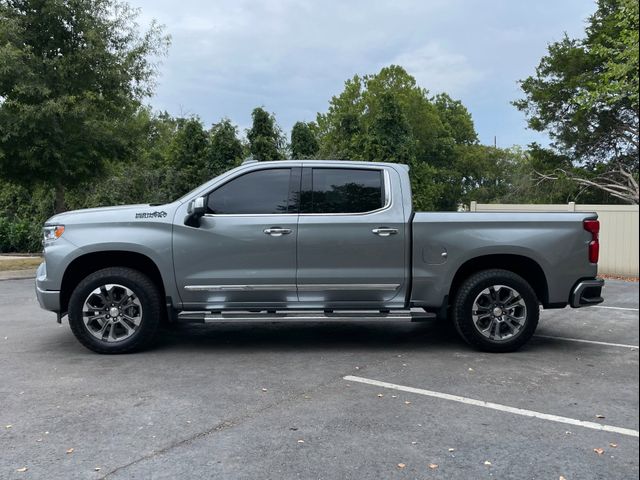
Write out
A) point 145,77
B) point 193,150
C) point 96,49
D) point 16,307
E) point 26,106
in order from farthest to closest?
point 193,150
point 145,77
point 96,49
point 26,106
point 16,307

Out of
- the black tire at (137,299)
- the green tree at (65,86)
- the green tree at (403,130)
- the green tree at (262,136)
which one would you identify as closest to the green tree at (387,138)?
the green tree at (403,130)

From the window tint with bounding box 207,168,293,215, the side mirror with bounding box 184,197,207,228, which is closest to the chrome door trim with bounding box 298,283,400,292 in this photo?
the window tint with bounding box 207,168,293,215

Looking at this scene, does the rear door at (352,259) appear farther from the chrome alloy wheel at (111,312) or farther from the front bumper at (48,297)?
the front bumper at (48,297)

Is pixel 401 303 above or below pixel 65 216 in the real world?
below

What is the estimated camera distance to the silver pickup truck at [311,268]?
20.1 feet

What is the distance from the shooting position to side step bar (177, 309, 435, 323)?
20.0 feet

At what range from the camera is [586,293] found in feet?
20.3

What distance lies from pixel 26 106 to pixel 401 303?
10.6 meters

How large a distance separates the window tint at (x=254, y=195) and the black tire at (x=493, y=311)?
6.93ft

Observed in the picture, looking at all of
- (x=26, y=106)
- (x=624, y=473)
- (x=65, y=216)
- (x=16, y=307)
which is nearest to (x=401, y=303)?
(x=624, y=473)

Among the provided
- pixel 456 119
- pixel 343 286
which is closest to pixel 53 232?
pixel 343 286

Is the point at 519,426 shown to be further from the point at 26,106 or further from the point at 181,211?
the point at 26,106

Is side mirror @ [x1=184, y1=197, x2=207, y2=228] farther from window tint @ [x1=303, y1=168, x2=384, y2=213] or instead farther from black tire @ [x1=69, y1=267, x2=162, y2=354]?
window tint @ [x1=303, y1=168, x2=384, y2=213]

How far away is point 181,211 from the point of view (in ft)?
20.5
